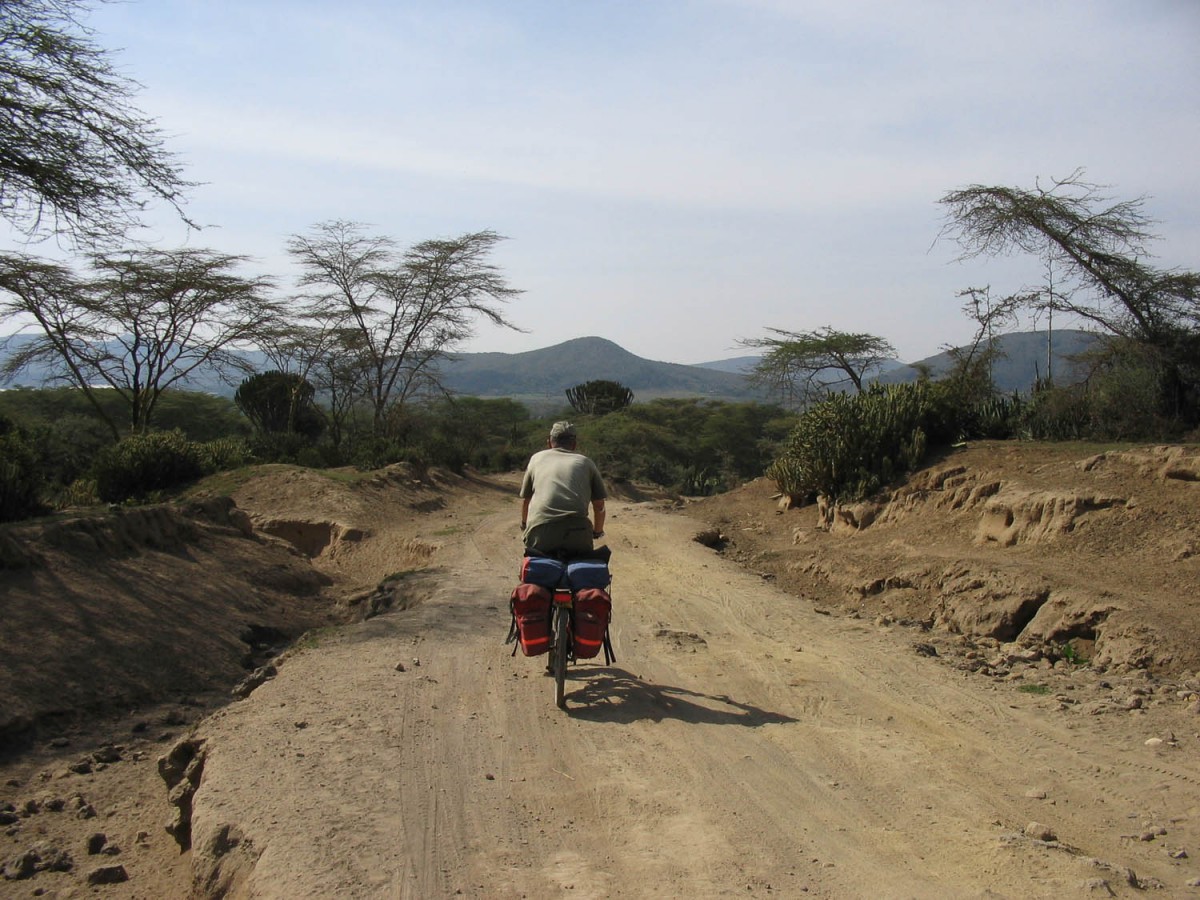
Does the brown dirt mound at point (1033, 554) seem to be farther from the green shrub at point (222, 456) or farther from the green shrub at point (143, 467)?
the green shrub at point (222, 456)

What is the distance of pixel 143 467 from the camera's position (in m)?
18.5

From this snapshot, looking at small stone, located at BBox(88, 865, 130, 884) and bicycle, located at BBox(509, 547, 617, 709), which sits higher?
bicycle, located at BBox(509, 547, 617, 709)

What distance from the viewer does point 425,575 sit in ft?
38.3

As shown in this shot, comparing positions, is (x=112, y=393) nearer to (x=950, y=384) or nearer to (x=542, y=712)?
(x=950, y=384)

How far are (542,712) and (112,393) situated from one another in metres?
41.1

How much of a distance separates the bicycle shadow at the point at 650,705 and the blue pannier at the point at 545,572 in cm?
77

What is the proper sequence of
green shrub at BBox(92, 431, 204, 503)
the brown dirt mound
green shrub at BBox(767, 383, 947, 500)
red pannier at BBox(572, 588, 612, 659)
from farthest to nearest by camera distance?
1. green shrub at BBox(92, 431, 204, 503)
2. green shrub at BBox(767, 383, 947, 500)
3. the brown dirt mound
4. red pannier at BBox(572, 588, 612, 659)

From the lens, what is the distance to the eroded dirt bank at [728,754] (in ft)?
12.8

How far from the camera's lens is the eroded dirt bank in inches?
154

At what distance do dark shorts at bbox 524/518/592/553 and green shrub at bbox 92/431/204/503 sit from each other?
13593 millimetres

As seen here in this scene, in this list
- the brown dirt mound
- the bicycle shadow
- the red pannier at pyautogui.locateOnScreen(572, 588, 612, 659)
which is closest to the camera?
the bicycle shadow

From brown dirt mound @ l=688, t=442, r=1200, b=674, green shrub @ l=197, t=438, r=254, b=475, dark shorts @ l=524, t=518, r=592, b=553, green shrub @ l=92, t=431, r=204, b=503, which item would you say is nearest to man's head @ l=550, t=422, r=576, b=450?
dark shorts @ l=524, t=518, r=592, b=553

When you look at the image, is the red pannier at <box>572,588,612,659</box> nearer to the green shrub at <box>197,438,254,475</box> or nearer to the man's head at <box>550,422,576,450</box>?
the man's head at <box>550,422,576,450</box>

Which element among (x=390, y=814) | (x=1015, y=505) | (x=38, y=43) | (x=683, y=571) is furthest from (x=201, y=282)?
(x=390, y=814)
